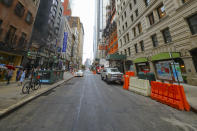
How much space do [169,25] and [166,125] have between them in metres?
12.6

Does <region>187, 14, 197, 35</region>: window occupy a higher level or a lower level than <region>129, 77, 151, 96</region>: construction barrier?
higher

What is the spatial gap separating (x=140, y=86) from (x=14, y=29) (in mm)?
17129

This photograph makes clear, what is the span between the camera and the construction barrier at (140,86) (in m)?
5.58

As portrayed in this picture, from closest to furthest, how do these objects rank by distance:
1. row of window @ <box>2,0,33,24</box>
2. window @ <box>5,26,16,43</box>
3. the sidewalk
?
the sidewalk < window @ <box>5,26,16,43</box> < row of window @ <box>2,0,33,24</box>

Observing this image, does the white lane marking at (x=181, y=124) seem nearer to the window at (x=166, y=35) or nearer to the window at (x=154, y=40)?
the window at (x=166, y=35)

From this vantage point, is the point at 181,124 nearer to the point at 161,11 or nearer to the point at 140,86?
the point at 140,86

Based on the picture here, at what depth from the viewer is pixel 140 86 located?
612cm

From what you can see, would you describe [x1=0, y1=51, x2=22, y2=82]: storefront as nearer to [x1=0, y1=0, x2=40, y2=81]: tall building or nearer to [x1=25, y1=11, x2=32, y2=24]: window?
[x1=0, y1=0, x2=40, y2=81]: tall building

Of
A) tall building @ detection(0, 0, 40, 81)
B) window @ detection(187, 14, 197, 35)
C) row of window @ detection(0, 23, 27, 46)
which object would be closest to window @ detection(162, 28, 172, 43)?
window @ detection(187, 14, 197, 35)

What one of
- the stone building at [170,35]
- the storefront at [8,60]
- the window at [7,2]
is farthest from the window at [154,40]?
the window at [7,2]

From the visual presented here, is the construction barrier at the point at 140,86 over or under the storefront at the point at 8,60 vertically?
under

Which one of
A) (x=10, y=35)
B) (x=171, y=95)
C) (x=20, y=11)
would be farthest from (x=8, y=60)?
(x=171, y=95)

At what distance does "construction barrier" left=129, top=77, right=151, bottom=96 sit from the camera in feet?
18.3

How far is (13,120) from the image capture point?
9.05 ft
